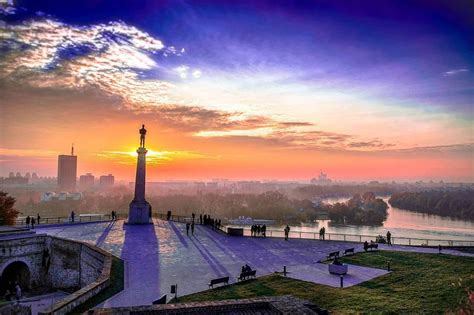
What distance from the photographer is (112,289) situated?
14562mm

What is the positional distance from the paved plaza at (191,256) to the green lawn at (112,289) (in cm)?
35

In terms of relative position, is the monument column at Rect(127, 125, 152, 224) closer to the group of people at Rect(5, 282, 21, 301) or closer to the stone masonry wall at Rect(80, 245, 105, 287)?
the group of people at Rect(5, 282, 21, 301)

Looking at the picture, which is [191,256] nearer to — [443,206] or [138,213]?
[138,213]

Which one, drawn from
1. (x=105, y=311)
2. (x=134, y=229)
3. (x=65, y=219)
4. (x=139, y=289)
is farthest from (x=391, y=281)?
(x=65, y=219)

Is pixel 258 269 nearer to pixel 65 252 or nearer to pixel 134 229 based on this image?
pixel 65 252

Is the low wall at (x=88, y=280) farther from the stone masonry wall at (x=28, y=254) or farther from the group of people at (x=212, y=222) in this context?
the group of people at (x=212, y=222)

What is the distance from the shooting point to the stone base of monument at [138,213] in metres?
34.3

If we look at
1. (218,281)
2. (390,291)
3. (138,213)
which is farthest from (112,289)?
(138,213)

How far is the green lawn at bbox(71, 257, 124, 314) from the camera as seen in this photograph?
12.4 meters

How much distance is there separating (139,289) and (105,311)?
4443mm

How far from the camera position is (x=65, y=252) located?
2275cm

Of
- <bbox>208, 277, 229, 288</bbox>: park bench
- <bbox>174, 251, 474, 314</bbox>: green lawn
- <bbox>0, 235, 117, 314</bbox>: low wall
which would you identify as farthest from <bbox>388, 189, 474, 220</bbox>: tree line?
<bbox>0, 235, 117, 314</bbox>: low wall

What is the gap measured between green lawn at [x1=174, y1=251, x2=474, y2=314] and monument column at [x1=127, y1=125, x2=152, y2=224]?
20940 mm

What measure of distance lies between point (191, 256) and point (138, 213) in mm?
15344
